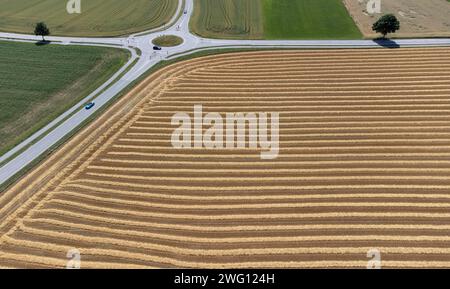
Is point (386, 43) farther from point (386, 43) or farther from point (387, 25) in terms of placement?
point (387, 25)

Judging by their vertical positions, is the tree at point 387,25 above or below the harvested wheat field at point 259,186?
above

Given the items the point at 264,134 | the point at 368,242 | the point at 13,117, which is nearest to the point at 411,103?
the point at 264,134
